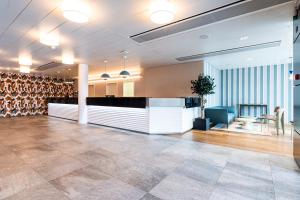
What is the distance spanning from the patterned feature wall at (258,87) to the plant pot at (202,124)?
4099mm

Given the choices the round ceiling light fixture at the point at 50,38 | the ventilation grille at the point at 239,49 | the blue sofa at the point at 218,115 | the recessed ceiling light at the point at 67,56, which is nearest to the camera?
the round ceiling light fixture at the point at 50,38

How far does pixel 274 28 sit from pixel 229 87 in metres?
5.80

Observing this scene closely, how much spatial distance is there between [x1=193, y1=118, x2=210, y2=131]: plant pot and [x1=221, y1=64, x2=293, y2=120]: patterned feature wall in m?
4.10

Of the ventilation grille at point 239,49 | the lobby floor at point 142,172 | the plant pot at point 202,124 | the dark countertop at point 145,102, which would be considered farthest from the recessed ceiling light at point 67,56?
the plant pot at point 202,124

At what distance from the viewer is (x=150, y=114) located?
540 cm

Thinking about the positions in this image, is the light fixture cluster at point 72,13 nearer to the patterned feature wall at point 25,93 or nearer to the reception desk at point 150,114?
the reception desk at point 150,114

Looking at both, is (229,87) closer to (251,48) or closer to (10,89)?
(251,48)

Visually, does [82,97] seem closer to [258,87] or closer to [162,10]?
[162,10]

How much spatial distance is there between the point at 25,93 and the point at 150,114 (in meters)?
10.1

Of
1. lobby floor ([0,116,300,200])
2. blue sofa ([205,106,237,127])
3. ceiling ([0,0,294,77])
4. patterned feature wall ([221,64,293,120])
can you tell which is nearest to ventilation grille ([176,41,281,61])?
ceiling ([0,0,294,77])

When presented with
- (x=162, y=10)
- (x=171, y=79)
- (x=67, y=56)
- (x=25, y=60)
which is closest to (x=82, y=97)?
(x=67, y=56)

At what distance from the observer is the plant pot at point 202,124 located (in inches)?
239

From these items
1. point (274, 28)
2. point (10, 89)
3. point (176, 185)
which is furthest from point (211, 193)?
point (10, 89)

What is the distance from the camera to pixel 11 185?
2223 millimetres
